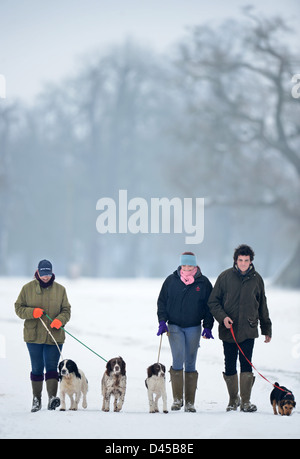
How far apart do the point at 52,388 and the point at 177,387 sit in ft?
3.84

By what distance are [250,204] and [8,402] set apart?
24.4 m

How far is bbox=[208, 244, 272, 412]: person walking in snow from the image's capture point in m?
7.38

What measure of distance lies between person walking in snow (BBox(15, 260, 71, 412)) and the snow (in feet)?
0.83

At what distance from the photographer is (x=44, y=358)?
7.52 meters

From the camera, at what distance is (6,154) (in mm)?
53219

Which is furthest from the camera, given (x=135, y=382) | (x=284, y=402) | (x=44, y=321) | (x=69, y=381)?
(x=135, y=382)

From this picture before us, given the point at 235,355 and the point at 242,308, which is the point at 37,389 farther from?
the point at 242,308

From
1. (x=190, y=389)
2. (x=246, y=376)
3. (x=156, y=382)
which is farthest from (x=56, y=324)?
(x=246, y=376)

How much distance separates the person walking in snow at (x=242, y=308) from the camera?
7.38 metres

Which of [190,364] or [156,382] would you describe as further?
[190,364]

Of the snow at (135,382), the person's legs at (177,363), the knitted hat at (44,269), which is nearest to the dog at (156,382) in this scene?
the snow at (135,382)

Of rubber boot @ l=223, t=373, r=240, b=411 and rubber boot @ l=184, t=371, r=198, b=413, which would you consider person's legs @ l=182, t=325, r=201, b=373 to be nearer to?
rubber boot @ l=184, t=371, r=198, b=413

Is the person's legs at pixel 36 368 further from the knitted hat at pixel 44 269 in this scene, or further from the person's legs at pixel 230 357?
the person's legs at pixel 230 357
